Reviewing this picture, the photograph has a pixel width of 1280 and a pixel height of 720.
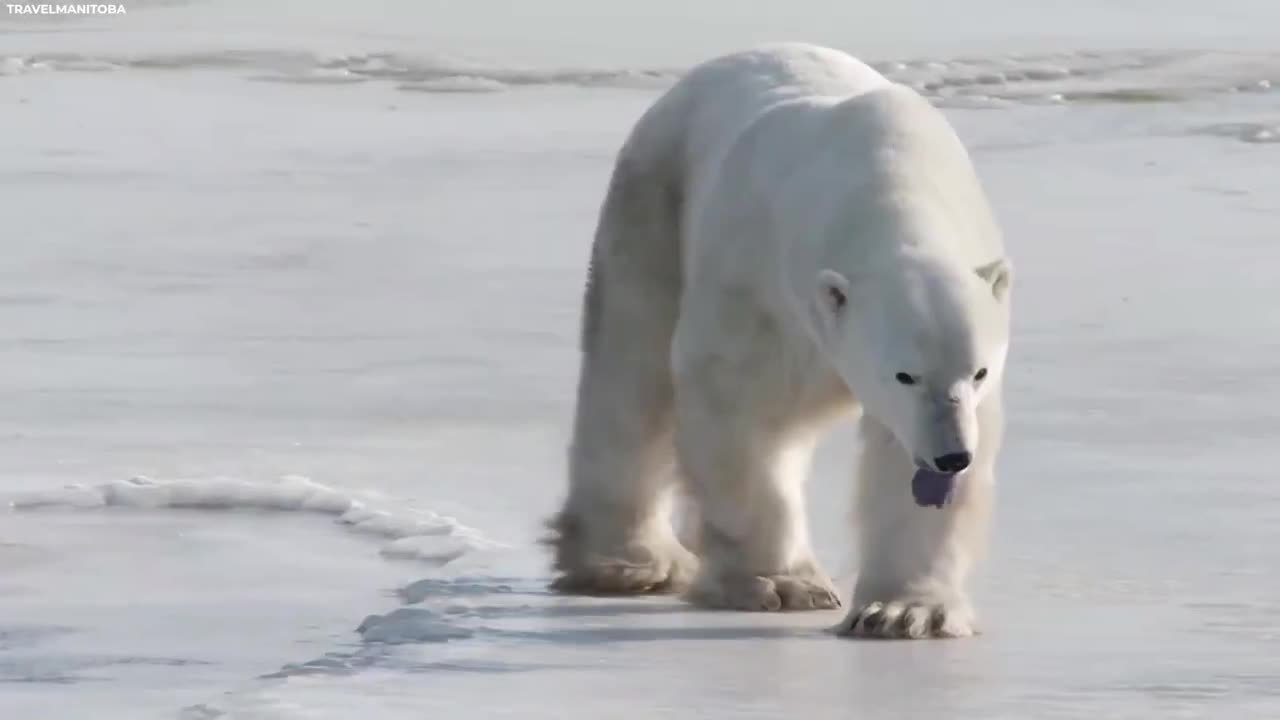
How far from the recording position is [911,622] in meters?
3.94

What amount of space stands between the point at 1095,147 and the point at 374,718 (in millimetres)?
7695

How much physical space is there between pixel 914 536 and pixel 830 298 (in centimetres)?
40

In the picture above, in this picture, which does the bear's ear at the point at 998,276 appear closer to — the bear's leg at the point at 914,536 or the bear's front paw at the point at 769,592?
the bear's leg at the point at 914,536

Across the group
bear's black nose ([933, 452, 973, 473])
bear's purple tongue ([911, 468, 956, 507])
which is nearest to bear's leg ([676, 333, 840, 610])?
bear's purple tongue ([911, 468, 956, 507])

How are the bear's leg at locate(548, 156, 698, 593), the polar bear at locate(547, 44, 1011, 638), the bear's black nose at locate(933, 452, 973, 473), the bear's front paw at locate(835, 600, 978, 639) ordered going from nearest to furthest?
1. the bear's black nose at locate(933, 452, 973, 473)
2. the polar bear at locate(547, 44, 1011, 638)
3. the bear's front paw at locate(835, 600, 978, 639)
4. the bear's leg at locate(548, 156, 698, 593)

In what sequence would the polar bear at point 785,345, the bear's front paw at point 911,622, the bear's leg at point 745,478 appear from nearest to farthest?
the polar bear at point 785,345 < the bear's front paw at point 911,622 < the bear's leg at point 745,478

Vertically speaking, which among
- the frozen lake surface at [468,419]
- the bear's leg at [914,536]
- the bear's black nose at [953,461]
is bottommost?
the frozen lake surface at [468,419]

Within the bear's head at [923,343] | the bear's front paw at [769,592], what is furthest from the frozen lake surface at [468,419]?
the bear's head at [923,343]

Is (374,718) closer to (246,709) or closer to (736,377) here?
(246,709)

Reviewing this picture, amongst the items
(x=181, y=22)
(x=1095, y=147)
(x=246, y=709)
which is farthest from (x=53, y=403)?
(x=181, y=22)

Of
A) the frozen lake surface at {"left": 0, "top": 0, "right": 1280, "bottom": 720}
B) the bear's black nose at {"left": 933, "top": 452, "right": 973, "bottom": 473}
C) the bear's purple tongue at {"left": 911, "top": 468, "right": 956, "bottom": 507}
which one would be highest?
the bear's black nose at {"left": 933, "top": 452, "right": 973, "bottom": 473}

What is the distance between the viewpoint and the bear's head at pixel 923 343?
363 centimetres

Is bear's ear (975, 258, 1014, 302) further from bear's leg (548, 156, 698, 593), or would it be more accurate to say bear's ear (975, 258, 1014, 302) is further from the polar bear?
bear's leg (548, 156, 698, 593)

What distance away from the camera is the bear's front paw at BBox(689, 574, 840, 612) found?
4.24 m
